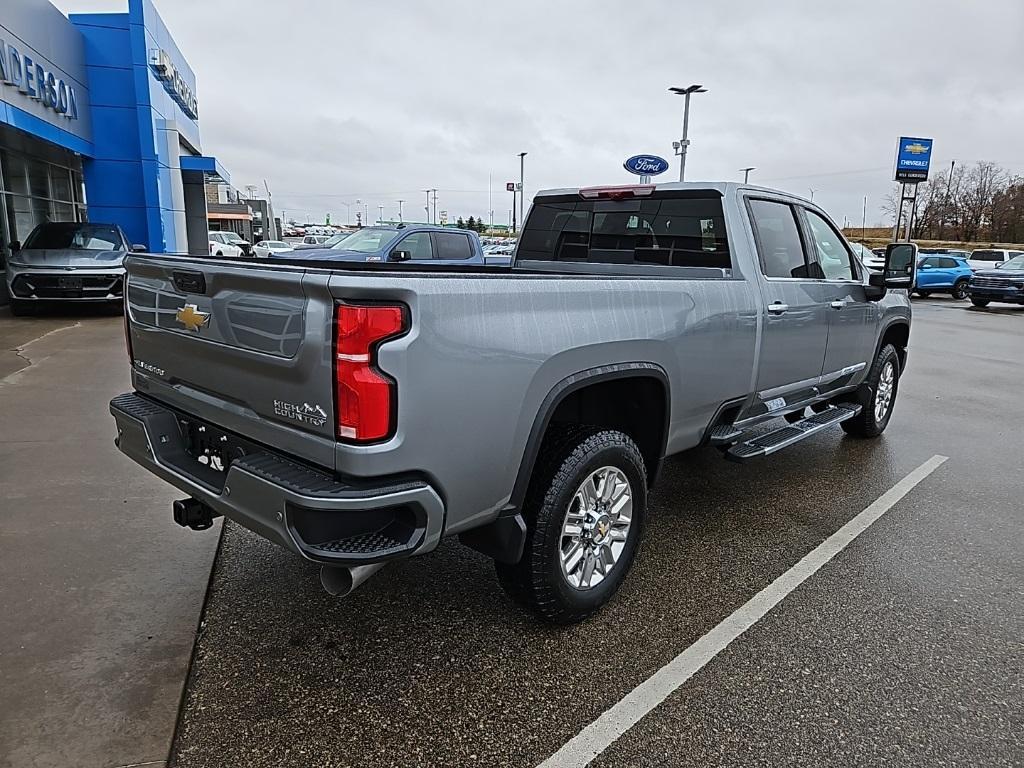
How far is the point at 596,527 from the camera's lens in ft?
10.5

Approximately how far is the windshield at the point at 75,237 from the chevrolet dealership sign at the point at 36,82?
2.46 meters

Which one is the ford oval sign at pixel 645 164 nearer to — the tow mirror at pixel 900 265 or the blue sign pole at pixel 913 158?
the tow mirror at pixel 900 265

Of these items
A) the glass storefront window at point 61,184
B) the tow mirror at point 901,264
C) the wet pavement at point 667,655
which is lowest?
the wet pavement at point 667,655

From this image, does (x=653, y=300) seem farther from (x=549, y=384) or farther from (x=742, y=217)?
(x=742, y=217)

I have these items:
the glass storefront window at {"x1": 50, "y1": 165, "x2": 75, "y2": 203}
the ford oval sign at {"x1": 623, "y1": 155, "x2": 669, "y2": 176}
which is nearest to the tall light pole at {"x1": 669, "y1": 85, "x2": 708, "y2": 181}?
the ford oval sign at {"x1": 623, "y1": 155, "x2": 669, "y2": 176}

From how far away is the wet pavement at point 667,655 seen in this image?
247 cm

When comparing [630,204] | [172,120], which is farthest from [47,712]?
[172,120]

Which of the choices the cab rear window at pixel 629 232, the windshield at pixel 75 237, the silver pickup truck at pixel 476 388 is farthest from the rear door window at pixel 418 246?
the silver pickup truck at pixel 476 388

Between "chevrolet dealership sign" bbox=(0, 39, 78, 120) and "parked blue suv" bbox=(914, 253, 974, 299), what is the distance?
25.5 m

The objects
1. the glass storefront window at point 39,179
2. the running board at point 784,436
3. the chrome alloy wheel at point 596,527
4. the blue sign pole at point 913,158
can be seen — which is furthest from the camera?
the blue sign pole at point 913,158

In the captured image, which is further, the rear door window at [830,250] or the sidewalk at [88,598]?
the rear door window at [830,250]

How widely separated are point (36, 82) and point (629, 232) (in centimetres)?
1396

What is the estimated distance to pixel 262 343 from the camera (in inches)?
97.5

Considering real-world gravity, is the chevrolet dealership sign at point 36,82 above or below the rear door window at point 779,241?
above
